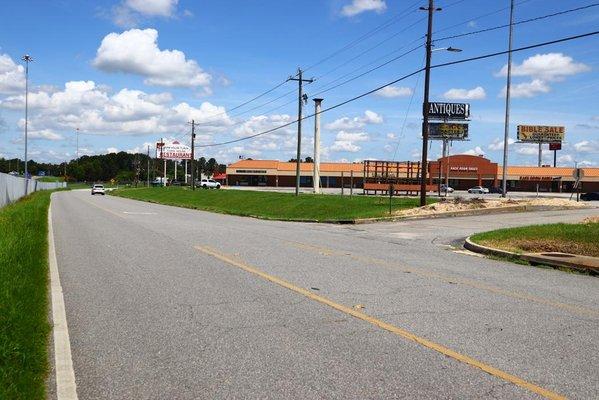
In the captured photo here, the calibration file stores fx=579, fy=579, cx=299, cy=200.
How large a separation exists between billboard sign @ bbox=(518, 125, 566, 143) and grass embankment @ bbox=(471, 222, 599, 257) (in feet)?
331

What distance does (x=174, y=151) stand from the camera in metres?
104

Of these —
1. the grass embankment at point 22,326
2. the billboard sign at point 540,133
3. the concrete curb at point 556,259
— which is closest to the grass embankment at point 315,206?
the concrete curb at point 556,259

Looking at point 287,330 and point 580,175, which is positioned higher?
point 580,175

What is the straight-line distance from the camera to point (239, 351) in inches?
222

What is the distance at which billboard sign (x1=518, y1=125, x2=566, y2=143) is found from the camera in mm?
109875

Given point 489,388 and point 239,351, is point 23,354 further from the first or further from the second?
point 489,388

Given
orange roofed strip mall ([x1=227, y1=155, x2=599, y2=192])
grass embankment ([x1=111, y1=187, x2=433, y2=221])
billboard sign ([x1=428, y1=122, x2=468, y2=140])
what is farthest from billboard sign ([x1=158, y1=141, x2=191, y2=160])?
grass embankment ([x1=111, y1=187, x2=433, y2=221])

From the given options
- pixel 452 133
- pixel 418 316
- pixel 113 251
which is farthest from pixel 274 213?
pixel 452 133

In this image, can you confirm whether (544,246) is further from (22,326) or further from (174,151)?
(174,151)

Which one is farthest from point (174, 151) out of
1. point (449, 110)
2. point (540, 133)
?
point (540, 133)

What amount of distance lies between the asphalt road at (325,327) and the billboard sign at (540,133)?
106 m

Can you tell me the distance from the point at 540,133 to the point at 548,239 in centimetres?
10486

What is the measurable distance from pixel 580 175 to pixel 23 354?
29.0 m

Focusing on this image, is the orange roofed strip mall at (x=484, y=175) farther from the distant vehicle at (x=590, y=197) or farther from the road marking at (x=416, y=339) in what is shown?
the road marking at (x=416, y=339)
